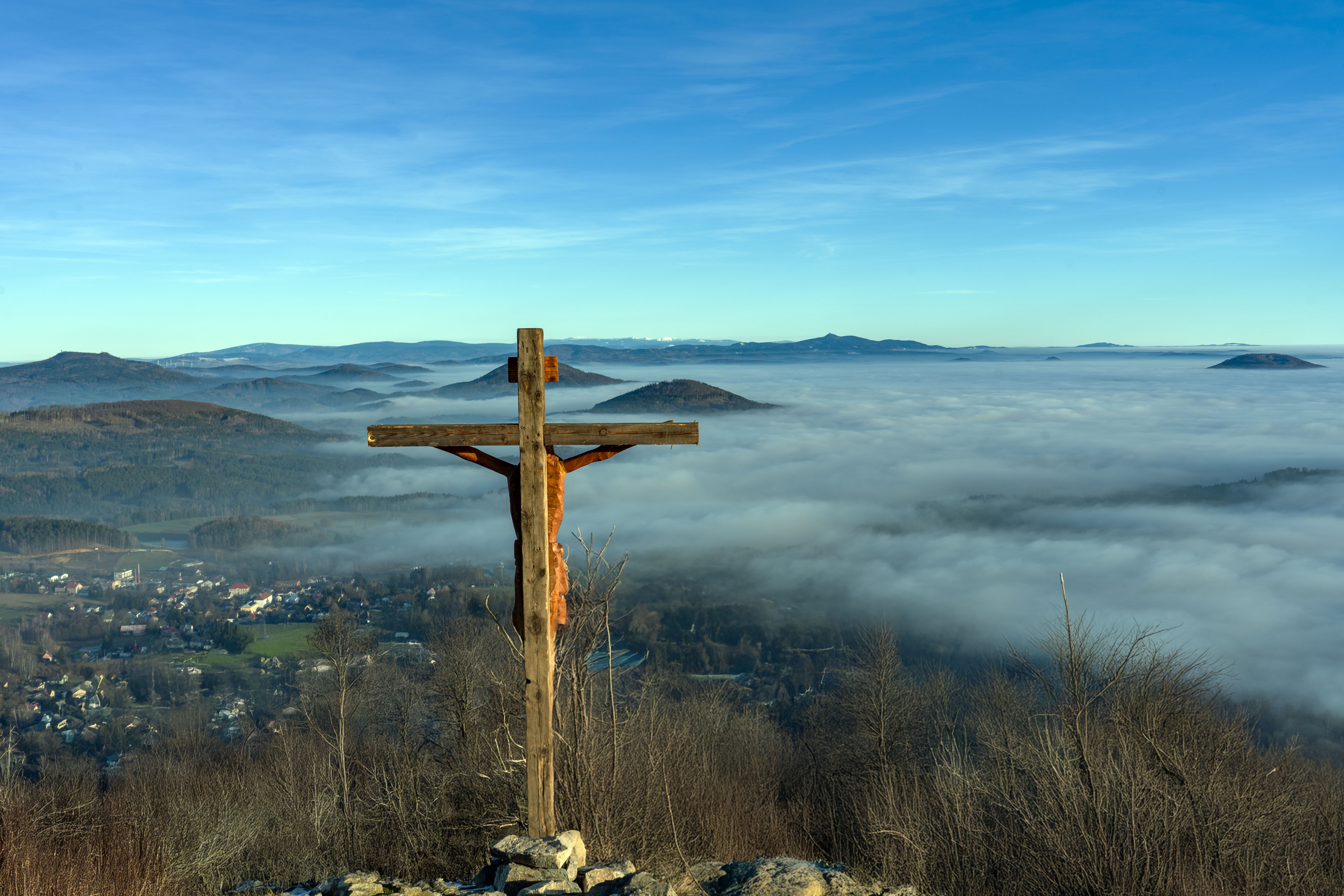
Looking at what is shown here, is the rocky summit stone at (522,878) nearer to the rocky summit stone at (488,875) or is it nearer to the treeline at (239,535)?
the rocky summit stone at (488,875)

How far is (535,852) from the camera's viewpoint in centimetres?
706

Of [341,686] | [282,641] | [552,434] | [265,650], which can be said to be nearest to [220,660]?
[265,650]

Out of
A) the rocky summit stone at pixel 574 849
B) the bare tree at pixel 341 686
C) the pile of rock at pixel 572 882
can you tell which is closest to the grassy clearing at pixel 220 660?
the bare tree at pixel 341 686

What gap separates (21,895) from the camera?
6.39m

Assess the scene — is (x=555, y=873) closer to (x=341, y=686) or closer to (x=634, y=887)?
(x=634, y=887)

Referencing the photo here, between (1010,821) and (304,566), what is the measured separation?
152314 mm

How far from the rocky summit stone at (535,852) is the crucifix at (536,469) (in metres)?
0.47

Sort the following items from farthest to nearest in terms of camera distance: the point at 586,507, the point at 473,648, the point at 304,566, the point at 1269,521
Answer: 1. the point at 586,507
2. the point at 1269,521
3. the point at 304,566
4. the point at 473,648

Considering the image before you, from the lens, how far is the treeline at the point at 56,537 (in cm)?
18200

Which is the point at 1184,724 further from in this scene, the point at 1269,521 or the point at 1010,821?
the point at 1269,521

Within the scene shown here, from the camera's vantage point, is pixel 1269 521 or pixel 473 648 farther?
pixel 1269 521

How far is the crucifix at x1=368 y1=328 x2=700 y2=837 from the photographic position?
7.83 metres

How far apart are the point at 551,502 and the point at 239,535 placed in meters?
209

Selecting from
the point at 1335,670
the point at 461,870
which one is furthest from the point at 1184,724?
the point at 1335,670
